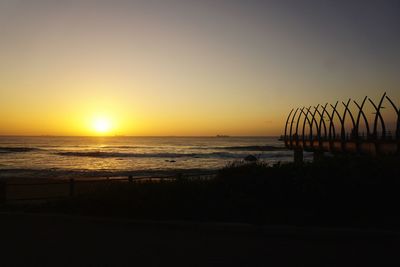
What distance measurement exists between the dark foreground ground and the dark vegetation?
57 centimetres

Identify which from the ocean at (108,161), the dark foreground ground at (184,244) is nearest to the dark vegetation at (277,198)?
the dark foreground ground at (184,244)

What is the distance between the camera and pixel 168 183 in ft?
33.0

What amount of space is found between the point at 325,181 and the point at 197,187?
307 cm

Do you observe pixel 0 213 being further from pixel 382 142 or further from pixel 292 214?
pixel 382 142

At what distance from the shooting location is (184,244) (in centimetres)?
668

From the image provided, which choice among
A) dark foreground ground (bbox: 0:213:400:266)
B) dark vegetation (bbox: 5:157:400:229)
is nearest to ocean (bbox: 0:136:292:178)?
dark vegetation (bbox: 5:157:400:229)

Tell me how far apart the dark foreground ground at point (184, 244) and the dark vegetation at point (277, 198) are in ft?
1.87

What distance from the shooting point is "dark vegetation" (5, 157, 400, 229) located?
8.12 m

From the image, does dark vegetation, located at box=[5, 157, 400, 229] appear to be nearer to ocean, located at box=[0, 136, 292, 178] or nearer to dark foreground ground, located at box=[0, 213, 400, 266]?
dark foreground ground, located at box=[0, 213, 400, 266]

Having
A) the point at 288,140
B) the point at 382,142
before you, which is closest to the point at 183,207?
the point at 382,142

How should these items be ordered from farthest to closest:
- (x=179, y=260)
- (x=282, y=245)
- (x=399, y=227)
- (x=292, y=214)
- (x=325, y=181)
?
(x=325, y=181) → (x=292, y=214) → (x=399, y=227) → (x=282, y=245) → (x=179, y=260)

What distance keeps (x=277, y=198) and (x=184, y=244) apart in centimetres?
→ 329

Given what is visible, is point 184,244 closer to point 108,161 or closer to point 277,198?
point 277,198

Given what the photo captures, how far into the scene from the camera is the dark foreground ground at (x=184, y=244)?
19.3ft
